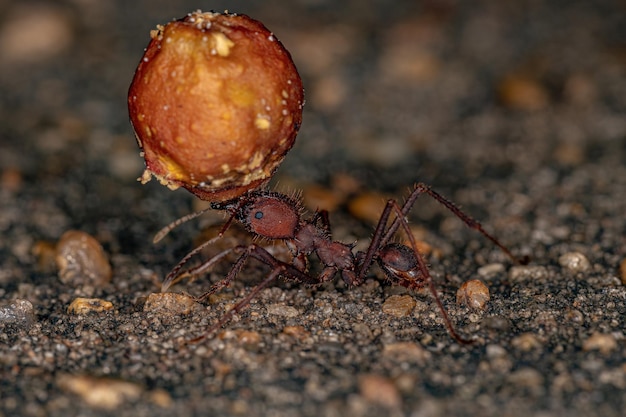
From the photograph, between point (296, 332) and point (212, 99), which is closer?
point (212, 99)

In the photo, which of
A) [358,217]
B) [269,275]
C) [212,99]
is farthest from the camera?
[358,217]

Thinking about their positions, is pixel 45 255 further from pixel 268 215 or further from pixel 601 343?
pixel 601 343

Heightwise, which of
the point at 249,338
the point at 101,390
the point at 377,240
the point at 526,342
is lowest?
the point at 101,390

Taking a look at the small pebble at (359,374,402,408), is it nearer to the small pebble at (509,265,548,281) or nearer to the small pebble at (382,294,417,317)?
the small pebble at (382,294,417,317)

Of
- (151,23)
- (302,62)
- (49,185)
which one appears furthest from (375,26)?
(49,185)

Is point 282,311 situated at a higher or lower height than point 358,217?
lower

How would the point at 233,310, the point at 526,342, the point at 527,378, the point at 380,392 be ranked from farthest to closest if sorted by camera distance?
the point at 233,310
the point at 526,342
the point at 527,378
the point at 380,392

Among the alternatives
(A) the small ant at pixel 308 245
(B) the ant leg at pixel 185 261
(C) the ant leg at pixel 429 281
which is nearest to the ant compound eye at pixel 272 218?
(A) the small ant at pixel 308 245

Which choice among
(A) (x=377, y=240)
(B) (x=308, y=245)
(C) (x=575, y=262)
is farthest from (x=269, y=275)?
(C) (x=575, y=262)
